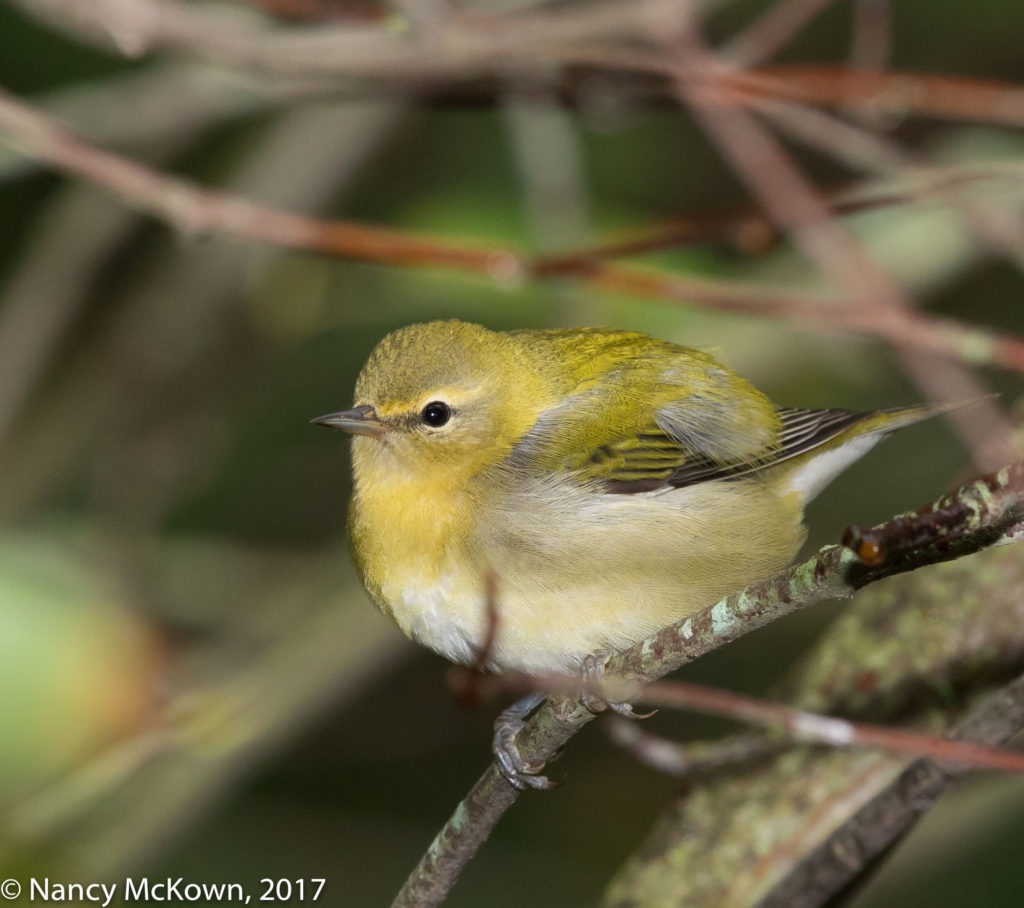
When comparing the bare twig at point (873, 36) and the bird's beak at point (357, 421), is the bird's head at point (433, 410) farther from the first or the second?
the bare twig at point (873, 36)

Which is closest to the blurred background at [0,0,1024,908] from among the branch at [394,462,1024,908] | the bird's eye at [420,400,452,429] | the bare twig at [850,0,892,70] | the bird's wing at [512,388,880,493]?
the bare twig at [850,0,892,70]

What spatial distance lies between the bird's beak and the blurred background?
4.22 ft

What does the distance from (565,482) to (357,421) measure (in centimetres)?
74

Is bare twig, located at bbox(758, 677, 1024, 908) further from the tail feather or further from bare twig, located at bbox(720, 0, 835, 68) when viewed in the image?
bare twig, located at bbox(720, 0, 835, 68)

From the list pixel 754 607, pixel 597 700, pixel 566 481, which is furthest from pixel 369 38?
pixel 754 607

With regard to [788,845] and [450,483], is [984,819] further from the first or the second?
[450,483]

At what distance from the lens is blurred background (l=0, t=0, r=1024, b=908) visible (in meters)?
5.00

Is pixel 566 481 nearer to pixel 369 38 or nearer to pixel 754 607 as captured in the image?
pixel 754 607

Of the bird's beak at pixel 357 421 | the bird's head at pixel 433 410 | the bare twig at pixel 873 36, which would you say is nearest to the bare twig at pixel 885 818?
the bird's head at pixel 433 410

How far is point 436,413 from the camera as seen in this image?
14.3 feet

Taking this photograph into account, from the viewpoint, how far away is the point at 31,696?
4.49m

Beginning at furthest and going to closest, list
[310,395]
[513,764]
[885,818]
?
[310,395], [885,818], [513,764]

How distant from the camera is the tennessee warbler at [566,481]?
391 cm

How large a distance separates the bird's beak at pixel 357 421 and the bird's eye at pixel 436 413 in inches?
5.9
